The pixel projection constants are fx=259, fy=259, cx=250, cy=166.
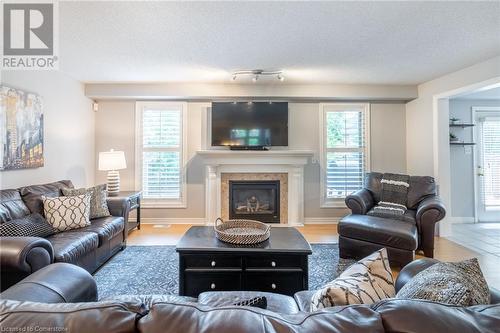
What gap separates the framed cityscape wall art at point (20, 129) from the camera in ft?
9.12

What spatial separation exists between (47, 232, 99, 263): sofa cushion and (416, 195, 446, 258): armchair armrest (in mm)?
3769

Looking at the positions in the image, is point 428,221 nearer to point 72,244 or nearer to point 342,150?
point 342,150

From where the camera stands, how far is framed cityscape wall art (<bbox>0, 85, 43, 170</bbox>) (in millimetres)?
2781

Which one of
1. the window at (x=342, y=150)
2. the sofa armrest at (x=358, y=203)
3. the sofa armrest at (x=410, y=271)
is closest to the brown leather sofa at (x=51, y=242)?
the sofa armrest at (x=410, y=271)

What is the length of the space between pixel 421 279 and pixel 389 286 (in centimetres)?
14

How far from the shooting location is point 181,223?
481cm

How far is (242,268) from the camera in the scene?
2055 mm

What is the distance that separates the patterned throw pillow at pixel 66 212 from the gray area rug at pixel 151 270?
600 millimetres

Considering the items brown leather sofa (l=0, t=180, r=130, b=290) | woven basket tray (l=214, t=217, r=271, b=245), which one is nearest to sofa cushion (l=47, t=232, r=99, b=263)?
brown leather sofa (l=0, t=180, r=130, b=290)

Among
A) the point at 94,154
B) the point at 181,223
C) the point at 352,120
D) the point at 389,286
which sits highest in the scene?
the point at 352,120

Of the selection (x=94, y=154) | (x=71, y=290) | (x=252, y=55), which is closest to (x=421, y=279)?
(x=71, y=290)

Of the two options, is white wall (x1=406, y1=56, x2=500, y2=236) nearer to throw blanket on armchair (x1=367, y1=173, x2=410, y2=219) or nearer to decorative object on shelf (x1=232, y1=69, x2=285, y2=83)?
throw blanket on armchair (x1=367, y1=173, x2=410, y2=219)

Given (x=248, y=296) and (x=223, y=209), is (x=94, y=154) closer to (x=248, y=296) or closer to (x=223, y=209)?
Answer: (x=223, y=209)

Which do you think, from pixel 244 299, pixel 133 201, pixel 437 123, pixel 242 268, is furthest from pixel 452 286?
pixel 437 123
